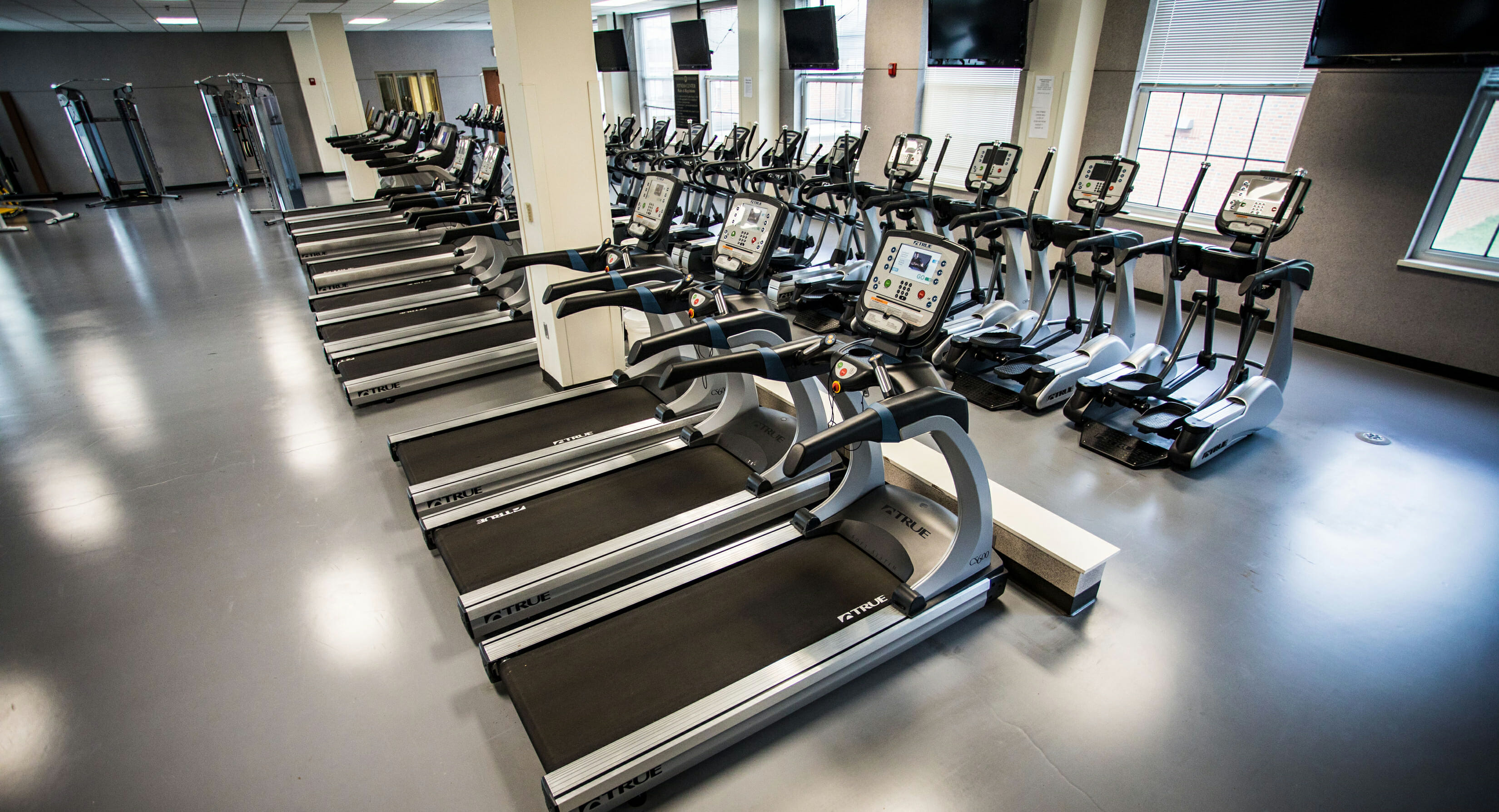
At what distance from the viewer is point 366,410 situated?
4.32 meters

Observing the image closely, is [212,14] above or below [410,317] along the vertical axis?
above

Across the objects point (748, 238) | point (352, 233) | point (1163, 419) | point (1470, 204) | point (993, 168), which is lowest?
point (1163, 419)

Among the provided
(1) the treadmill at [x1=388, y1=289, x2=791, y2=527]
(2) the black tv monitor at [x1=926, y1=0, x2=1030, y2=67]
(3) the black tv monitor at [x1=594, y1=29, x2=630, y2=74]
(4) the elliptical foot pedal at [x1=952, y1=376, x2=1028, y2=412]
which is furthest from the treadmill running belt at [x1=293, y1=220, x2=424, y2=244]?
(4) the elliptical foot pedal at [x1=952, y1=376, x2=1028, y2=412]

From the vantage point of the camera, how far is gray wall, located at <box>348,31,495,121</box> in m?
14.1

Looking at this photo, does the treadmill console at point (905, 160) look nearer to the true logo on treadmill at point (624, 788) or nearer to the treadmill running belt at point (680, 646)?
the treadmill running belt at point (680, 646)

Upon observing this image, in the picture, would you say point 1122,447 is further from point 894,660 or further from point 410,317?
point 410,317

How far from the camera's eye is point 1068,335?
15.5 feet

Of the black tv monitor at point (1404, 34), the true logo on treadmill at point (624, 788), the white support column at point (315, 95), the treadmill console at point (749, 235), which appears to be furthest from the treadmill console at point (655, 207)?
the white support column at point (315, 95)

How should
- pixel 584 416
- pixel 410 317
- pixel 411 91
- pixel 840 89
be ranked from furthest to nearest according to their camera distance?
1. pixel 411 91
2. pixel 840 89
3. pixel 410 317
4. pixel 584 416

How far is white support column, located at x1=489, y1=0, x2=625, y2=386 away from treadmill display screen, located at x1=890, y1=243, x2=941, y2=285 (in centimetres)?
195

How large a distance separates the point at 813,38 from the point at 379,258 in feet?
18.0

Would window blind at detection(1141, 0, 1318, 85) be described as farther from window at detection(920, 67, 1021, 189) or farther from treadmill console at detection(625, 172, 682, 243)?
treadmill console at detection(625, 172, 682, 243)

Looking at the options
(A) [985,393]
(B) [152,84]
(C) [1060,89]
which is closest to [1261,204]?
(A) [985,393]

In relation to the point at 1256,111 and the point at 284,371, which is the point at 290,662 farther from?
the point at 1256,111
